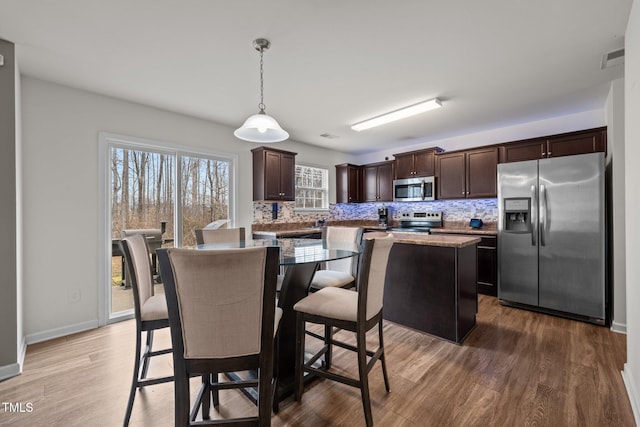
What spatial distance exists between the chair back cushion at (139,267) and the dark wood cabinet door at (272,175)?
259cm

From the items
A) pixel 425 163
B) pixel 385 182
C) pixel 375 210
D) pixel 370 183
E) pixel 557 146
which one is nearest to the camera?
pixel 557 146

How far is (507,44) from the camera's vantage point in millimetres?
2262

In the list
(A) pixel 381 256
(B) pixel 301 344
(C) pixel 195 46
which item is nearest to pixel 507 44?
(A) pixel 381 256

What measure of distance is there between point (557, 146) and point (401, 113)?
2269 millimetres

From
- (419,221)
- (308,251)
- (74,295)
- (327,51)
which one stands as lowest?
(74,295)

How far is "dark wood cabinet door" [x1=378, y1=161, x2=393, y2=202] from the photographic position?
5848mm

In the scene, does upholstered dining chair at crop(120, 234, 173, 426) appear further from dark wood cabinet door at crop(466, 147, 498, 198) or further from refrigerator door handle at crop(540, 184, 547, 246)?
dark wood cabinet door at crop(466, 147, 498, 198)

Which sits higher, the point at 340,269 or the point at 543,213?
the point at 543,213

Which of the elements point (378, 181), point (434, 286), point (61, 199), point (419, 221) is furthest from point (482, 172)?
point (61, 199)

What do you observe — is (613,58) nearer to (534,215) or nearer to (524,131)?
(534,215)

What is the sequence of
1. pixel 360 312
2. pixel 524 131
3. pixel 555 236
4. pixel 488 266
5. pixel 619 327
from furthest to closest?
pixel 524 131, pixel 488 266, pixel 555 236, pixel 619 327, pixel 360 312

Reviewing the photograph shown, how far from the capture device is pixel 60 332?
283cm

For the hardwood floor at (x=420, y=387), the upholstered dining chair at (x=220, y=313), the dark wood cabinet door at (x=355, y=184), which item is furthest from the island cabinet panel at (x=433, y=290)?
the dark wood cabinet door at (x=355, y=184)

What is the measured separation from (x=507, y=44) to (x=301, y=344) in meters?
2.79
